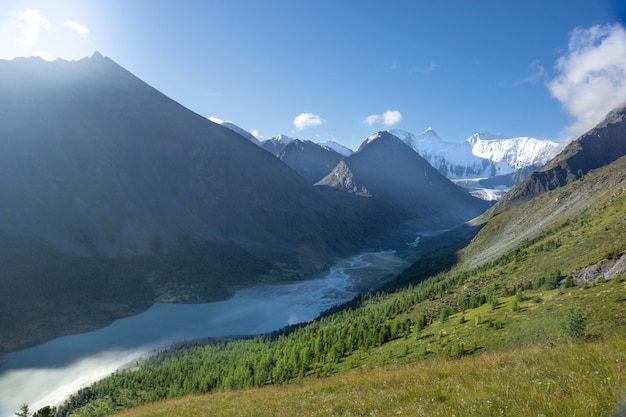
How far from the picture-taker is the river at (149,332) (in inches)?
2864

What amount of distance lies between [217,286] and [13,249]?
228ft

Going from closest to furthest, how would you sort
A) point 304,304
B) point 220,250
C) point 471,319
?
point 471,319 → point 304,304 → point 220,250

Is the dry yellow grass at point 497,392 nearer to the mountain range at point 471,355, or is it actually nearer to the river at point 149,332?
the mountain range at point 471,355

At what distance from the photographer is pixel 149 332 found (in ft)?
333

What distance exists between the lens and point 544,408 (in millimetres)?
8406

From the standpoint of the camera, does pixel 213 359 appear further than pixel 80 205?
No

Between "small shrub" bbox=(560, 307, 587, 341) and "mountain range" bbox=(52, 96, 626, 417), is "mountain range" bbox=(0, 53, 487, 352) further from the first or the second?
"small shrub" bbox=(560, 307, 587, 341)

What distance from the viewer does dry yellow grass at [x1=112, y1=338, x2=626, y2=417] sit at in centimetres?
863

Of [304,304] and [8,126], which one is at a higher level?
[8,126]

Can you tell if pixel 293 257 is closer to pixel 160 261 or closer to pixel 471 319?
pixel 160 261

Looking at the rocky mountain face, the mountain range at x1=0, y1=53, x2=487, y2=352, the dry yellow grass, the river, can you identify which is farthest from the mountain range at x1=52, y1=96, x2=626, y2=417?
the rocky mountain face

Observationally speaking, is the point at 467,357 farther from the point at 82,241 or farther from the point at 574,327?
the point at 82,241

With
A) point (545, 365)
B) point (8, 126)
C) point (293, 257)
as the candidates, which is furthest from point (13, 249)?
point (545, 365)

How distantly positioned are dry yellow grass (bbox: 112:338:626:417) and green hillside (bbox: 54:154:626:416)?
55 mm
